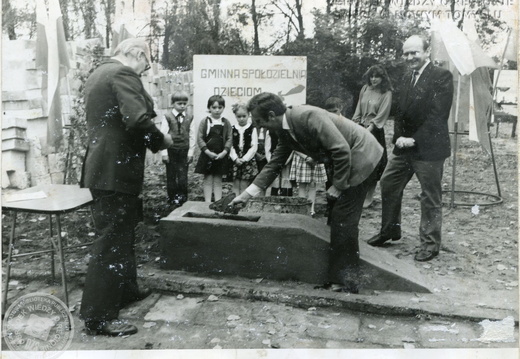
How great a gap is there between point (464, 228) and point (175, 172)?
2681 mm

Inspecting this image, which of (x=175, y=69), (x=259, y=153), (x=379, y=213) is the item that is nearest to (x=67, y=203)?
(x=175, y=69)

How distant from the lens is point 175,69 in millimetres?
4449

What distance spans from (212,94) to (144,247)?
1.47m

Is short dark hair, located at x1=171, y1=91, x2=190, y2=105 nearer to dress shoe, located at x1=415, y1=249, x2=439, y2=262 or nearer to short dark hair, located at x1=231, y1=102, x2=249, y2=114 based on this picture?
short dark hair, located at x1=231, y1=102, x2=249, y2=114

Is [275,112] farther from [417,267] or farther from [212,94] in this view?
[417,267]

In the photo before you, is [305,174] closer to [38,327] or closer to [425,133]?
[425,133]

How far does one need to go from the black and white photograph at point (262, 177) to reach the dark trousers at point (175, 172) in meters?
0.02

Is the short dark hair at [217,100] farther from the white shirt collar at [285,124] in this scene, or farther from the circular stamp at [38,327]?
the circular stamp at [38,327]

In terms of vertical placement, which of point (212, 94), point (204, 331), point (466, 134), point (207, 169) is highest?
point (212, 94)

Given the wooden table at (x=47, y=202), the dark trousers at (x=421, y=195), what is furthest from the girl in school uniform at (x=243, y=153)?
the wooden table at (x=47, y=202)

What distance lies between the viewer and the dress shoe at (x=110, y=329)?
3.46 m

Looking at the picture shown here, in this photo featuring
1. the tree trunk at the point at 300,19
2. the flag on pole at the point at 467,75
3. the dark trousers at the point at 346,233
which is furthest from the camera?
the flag on pole at the point at 467,75

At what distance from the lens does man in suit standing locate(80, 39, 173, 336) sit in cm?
336

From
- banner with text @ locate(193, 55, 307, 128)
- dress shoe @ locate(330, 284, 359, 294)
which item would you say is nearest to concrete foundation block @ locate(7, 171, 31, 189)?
banner with text @ locate(193, 55, 307, 128)
